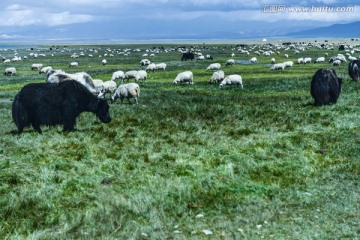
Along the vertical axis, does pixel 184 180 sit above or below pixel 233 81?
below

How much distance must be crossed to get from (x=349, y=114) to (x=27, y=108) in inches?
563

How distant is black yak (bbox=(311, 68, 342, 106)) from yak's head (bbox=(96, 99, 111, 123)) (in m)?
11.7

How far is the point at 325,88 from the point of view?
75.4ft

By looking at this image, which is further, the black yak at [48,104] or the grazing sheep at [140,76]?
the grazing sheep at [140,76]

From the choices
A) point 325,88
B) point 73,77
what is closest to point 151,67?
point 73,77

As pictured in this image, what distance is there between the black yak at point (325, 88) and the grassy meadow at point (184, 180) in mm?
4602

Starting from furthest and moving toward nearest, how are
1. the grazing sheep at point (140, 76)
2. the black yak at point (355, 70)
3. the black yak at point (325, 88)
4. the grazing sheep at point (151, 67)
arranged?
1. the grazing sheep at point (151, 67)
2. the grazing sheep at point (140, 76)
3. the black yak at point (355, 70)
4. the black yak at point (325, 88)

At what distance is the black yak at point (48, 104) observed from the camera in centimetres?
1606

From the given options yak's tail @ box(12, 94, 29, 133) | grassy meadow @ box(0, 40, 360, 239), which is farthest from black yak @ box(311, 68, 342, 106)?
yak's tail @ box(12, 94, 29, 133)

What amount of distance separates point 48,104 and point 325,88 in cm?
1478

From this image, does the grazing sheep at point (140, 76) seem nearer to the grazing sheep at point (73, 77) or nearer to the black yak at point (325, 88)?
the grazing sheep at point (73, 77)

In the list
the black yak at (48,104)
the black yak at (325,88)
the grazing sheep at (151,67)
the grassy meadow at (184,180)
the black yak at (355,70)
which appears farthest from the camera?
the grazing sheep at (151,67)

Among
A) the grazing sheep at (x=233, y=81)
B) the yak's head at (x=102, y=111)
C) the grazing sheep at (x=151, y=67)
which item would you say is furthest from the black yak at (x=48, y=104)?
the grazing sheep at (x=151, y=67)

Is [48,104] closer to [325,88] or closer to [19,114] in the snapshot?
[19,114]
